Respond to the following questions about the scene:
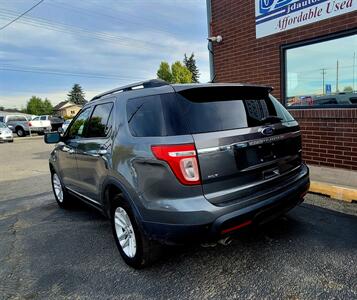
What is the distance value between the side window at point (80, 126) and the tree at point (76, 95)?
10510 centimetres

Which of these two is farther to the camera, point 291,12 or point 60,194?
point 291,12

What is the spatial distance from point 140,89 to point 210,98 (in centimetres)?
75

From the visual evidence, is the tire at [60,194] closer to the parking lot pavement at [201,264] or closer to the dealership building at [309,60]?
the parking lot pavement at [201,264]

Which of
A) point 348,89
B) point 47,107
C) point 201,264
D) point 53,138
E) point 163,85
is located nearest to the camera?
point 163,85

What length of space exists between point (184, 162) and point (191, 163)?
2.2 inches

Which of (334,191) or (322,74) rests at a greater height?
(322,74)

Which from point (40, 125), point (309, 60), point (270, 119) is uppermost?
point (309, 60)

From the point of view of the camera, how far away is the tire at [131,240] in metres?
2.91

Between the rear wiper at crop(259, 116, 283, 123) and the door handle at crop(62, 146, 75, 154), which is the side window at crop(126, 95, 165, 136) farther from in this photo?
the door handle at crop(62, 146, 75, 154)

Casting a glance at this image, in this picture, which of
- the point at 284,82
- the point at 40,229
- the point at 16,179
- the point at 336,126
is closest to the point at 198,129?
the point at 40,229

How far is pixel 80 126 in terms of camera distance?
14.2 ft

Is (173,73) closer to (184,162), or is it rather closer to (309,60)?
(309,60)

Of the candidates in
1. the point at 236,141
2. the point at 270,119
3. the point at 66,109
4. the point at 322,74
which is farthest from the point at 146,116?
the point at 66,109

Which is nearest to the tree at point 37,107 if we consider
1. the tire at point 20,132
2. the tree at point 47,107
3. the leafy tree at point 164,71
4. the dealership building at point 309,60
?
the tree at point 47,107
